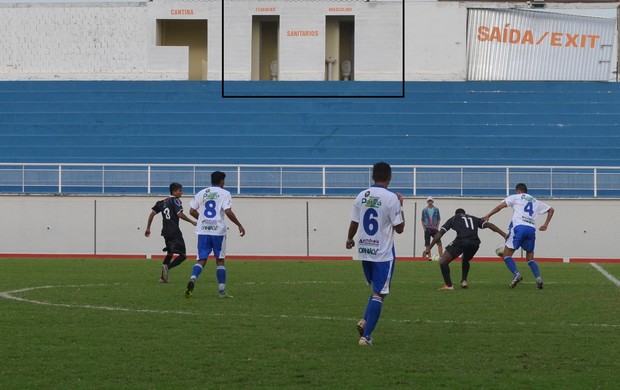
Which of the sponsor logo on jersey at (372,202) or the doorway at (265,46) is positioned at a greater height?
the doorway at (265,46)

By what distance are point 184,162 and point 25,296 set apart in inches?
951

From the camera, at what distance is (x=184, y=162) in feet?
138

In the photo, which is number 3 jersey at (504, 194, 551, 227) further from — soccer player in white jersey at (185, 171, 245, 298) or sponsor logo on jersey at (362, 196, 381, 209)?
sponsor logo on jersey at (362, 196, 381, 209)

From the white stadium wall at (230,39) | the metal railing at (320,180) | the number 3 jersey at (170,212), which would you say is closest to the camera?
the number 3 jersey at (170,212)

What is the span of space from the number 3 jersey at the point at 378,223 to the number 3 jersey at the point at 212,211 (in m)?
5.50

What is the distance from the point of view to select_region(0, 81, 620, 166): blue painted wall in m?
42.2

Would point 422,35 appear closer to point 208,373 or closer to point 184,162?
point 184,162

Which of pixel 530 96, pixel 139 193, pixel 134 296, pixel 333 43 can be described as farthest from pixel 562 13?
pixel 134 296

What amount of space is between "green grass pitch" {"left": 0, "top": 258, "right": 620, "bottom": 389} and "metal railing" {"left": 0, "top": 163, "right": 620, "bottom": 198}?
14.4m

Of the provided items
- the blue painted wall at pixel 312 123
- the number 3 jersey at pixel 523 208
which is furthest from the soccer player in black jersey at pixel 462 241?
the blue painted wall at pixel 312 123

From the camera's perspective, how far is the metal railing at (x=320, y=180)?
36438 mm

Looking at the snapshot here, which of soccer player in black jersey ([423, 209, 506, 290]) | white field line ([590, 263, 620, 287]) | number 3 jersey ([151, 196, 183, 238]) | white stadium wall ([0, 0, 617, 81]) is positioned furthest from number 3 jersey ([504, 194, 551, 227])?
white stadium wall ([0, 0, 617, 81])

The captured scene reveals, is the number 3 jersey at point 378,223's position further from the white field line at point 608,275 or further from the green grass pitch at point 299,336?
the white field line at point 608,275

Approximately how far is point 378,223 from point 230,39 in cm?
3607
